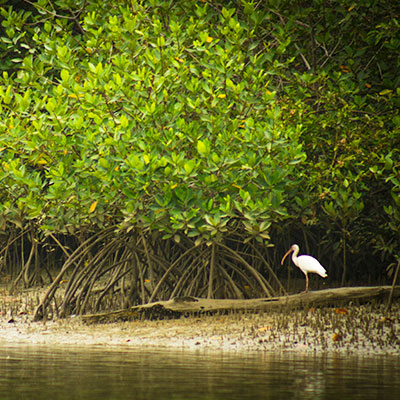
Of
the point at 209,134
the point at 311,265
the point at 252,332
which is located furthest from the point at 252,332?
the point at 209,134

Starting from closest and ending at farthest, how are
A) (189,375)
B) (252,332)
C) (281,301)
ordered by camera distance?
1. (189,375)
2. (252,332)
3. (281,301)

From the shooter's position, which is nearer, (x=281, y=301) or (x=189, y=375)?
(x=189, y=375)

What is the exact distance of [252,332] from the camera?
11.3m

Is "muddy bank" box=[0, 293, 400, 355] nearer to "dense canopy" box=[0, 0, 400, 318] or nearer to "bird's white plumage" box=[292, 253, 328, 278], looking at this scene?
"bird's white plumage" box=[292, 253, 328, 278]

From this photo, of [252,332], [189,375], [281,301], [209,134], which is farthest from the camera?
[209,134]

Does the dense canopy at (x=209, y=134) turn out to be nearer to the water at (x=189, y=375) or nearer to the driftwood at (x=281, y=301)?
the driftwood at (x=281, y=301)

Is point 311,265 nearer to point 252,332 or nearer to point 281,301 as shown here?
point 281,301

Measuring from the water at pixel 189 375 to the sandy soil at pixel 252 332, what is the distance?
77cm

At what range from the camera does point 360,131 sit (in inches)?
503

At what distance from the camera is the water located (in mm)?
6879

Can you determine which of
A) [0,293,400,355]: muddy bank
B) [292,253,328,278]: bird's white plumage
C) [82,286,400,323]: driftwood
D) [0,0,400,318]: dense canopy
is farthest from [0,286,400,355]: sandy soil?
[0,0,400,318]: dense canopy

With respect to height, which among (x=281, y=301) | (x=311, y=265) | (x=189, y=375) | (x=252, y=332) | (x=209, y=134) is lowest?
(x=189, y=375)

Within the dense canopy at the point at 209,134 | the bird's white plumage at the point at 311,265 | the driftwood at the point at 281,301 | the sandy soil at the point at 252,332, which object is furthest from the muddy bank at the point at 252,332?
the dense canopy at the point at 209,134

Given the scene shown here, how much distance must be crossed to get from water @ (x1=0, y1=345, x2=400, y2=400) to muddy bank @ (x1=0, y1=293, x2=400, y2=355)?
76 centimetres
